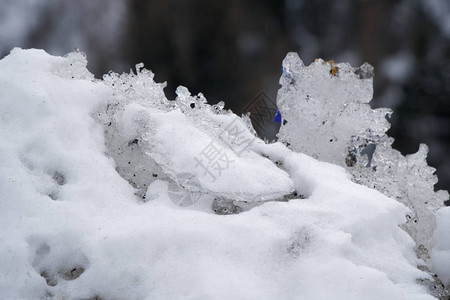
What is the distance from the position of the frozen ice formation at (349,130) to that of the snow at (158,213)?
0.39ft

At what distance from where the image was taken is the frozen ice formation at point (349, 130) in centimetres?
161

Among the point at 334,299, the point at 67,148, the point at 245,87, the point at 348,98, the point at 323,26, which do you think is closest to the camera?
the point at 334,299

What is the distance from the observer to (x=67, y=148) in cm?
144

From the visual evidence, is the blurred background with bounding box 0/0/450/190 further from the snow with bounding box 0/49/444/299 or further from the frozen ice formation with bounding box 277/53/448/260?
the snow with bounding box 0/49/444/299

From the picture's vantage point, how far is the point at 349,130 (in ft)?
5.68

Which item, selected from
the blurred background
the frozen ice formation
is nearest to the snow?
the frozen ice formation

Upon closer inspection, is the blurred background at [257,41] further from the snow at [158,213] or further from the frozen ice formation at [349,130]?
the snow at [158,213]

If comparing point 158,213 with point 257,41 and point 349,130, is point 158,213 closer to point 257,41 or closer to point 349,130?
Result: point 349,130

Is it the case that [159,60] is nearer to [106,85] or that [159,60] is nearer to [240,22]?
[240,22]

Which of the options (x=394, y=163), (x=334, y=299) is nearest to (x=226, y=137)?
(x=394, y=163)

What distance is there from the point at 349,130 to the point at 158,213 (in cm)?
84

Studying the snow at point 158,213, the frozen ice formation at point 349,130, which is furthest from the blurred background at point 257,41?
the snow at point 158,213

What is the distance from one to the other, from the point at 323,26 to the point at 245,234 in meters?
7.07

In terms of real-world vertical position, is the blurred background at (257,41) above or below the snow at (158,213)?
above
